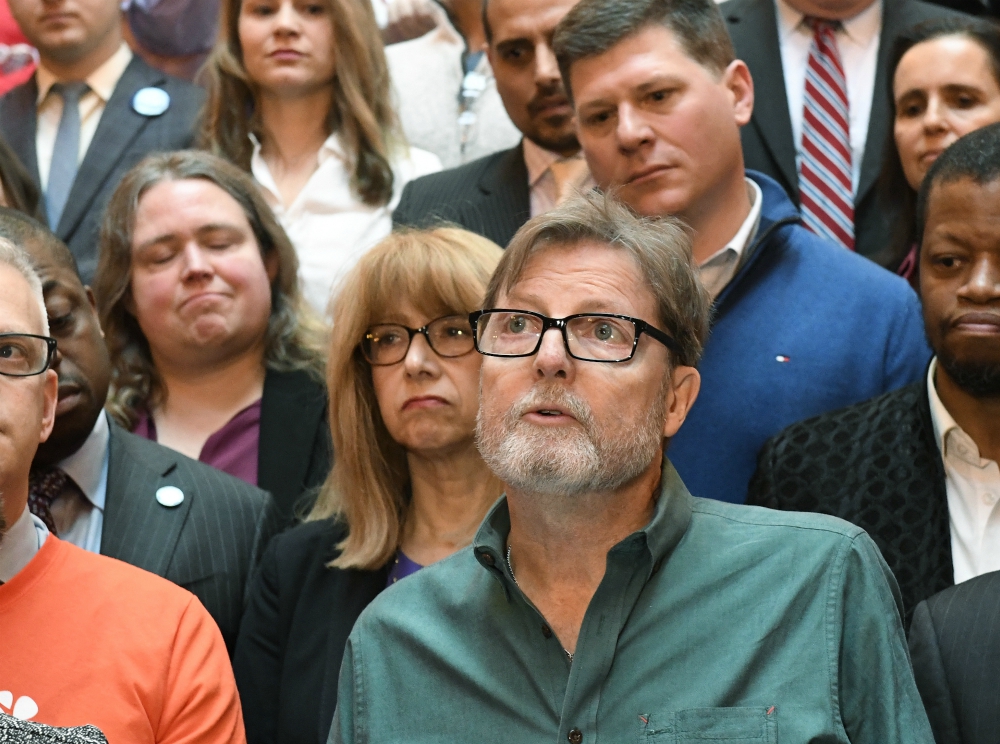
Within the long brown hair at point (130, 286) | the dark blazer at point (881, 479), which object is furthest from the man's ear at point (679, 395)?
the long brown hair at point (130, 286)

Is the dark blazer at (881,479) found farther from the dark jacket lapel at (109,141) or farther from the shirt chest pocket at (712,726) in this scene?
the dark jacket lapel at (109,141)

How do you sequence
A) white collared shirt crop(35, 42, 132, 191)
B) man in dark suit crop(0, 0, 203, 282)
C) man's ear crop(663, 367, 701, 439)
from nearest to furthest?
man's ear crop(663, 367, 701, 439)
man in dark suit crop(0, 0, 203, 282)
white collared shirt crop(35, 42, 132, 191)

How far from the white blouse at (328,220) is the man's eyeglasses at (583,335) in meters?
1.59

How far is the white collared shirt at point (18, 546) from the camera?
8.23ft

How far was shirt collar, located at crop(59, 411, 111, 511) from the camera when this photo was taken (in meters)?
3.13

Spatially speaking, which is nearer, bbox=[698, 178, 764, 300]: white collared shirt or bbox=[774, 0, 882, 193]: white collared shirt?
bbox=[698, 178, 764, 300]: white collared shirt

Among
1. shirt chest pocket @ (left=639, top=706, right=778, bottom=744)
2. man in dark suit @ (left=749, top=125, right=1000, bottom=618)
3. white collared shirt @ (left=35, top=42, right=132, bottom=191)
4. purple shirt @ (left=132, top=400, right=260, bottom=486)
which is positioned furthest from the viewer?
white collared shirt @ (left=35, top=42, right=132, bottom=191)

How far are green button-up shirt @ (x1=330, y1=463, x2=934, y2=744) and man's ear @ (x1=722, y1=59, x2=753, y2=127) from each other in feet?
4.30

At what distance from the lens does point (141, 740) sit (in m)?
2.35

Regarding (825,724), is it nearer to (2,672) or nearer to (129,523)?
(2,672)

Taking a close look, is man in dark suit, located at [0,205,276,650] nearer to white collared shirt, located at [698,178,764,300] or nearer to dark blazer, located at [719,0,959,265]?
white collared shirt, located at [698,178,764,300]

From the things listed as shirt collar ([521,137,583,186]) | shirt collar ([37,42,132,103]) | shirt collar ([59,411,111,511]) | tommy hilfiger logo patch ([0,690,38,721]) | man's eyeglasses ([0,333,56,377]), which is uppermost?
man's eyeglasses ([0,333,56,377])

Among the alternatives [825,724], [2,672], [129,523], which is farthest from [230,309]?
[825,724]

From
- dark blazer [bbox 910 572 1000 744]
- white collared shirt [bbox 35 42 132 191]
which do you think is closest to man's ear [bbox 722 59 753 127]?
dark blazer [bbox 910 572 1000 744]
